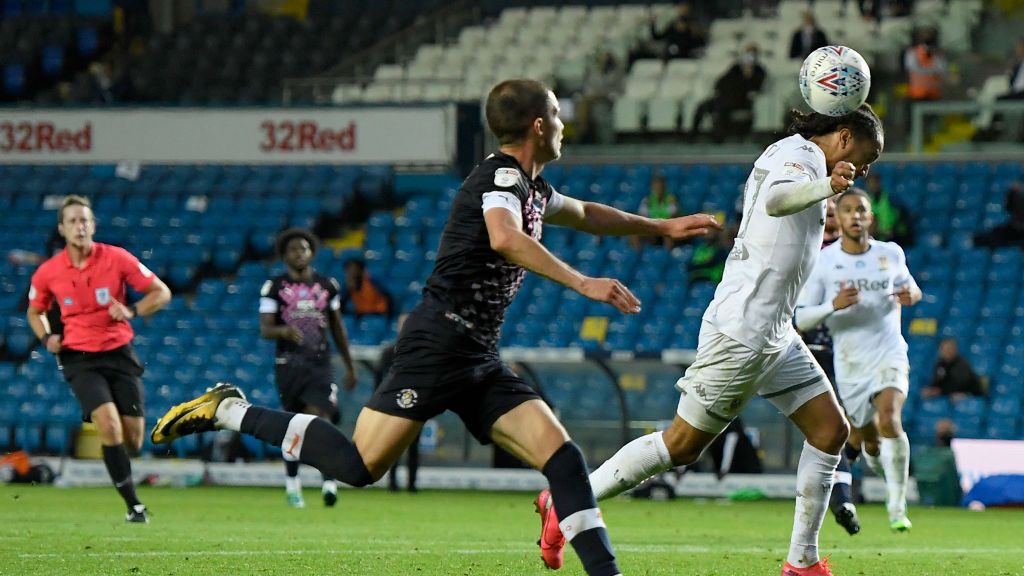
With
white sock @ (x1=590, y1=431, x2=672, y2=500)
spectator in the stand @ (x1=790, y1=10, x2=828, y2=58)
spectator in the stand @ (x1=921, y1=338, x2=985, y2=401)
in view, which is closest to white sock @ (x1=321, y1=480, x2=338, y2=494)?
white sock @ (x1=590, y1=431, x2=672, y2=500)

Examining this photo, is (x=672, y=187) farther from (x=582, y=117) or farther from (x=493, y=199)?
(x=493, y=199)

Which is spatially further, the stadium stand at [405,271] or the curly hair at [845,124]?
the stadium stand at [405,271]

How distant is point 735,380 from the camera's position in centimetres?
773

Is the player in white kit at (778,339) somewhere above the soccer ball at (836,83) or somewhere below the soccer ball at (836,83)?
below

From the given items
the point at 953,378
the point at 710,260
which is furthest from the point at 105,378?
the point at 710,260

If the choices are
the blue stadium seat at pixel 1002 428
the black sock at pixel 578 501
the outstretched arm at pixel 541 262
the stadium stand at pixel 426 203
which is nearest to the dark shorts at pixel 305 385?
the stadium stand at pixel 426 203

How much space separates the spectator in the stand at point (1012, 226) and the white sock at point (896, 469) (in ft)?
32.0

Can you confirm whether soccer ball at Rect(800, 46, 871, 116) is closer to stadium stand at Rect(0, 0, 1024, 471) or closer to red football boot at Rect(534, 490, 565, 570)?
red football boot at Rect(534, 490, 565, 570)

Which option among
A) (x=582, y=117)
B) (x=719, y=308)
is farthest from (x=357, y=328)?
(x=719, y=308)

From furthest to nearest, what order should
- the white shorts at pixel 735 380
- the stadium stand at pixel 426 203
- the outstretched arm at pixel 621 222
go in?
the stadium stand at pixel 426 203 → the white shorts at pixel 735 380 → the outstretched arm at pixel 621 222

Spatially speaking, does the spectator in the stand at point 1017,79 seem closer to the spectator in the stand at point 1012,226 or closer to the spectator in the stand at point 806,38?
the spectator in the stand at point 1012,226

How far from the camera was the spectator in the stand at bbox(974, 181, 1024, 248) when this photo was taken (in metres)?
20.9

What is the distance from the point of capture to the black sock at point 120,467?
39.2 feet

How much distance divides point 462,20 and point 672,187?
8558 millimetres
